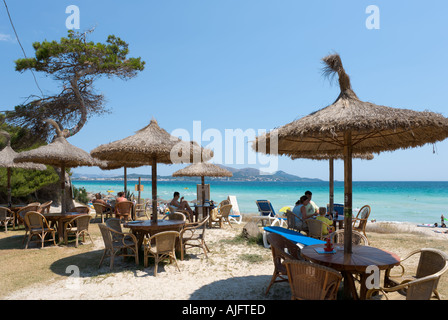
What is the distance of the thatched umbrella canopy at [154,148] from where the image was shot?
18.6 feet

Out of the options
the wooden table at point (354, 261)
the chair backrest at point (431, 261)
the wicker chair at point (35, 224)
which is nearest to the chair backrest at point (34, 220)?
the wicker chair at point (35, 224)

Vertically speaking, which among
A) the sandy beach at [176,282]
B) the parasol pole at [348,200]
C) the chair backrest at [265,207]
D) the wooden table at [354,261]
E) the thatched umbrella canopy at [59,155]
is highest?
the thatched umbrella canopy at [59,155]

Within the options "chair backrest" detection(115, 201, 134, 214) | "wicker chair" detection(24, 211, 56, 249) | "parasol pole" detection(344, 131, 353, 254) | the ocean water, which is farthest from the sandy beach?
the ocean water

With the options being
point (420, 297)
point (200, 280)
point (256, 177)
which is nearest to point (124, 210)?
point (200, 280)

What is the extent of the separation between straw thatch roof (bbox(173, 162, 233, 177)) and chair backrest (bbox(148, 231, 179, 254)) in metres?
5.88

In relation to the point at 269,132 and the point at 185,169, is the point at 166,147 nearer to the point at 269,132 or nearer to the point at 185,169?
the point at 269,132

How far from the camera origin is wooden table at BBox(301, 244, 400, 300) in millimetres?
3126

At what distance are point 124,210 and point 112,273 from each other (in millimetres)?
5294

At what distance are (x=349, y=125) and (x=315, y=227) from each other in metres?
3.53

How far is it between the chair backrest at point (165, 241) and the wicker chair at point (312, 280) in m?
2.38

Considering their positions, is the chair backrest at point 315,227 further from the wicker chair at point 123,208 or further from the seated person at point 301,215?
the wicker chair at point 123,208

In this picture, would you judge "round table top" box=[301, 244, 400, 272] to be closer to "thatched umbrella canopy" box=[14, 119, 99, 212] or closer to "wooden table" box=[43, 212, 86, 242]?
"wooden table" box=[43, 212, 86, 242]

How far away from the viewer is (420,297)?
2.57 meters

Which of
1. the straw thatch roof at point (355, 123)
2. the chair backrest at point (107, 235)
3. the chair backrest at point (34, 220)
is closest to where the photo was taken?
the straw thatch roof at point (355, 123)
